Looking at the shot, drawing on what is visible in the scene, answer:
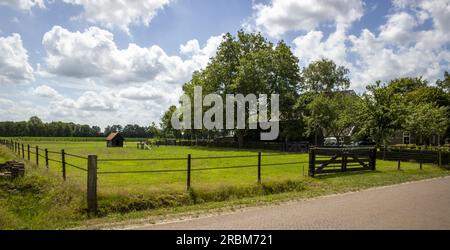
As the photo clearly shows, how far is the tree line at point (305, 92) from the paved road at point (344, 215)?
18164mm

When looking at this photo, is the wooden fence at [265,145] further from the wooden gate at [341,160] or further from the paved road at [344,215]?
the paved road at [344,215]

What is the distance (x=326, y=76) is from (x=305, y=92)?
1352 cm

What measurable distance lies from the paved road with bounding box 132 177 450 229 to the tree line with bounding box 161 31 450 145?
1816cm

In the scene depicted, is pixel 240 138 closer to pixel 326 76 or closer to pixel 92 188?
pixel 326 76

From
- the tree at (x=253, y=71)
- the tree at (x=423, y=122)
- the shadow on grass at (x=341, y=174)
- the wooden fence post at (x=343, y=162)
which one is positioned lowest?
the shadow on grass at (x=341, y=174)

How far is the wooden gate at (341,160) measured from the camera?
1661 cm

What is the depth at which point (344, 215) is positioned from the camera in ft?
28.7

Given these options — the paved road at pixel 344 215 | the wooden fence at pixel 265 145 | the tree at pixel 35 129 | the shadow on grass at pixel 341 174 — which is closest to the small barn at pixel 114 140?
the wooden fence at pixel 265 145

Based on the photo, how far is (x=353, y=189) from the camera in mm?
13578

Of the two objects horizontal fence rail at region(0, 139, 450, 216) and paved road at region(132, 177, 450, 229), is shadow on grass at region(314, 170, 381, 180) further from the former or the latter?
paved road at region(132, 177, 450, 229)

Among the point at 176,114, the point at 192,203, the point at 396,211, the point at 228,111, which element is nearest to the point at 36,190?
the point at 192,203

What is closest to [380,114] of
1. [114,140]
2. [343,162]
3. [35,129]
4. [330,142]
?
[343,162]

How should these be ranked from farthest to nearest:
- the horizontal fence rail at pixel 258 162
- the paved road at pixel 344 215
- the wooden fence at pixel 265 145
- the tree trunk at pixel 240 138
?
the tree trunk at pixel 240 138
the wooden fence at pixel 265 145
the horizontal fence rail at pixel 258 162
the paved road at pixel 344 215
